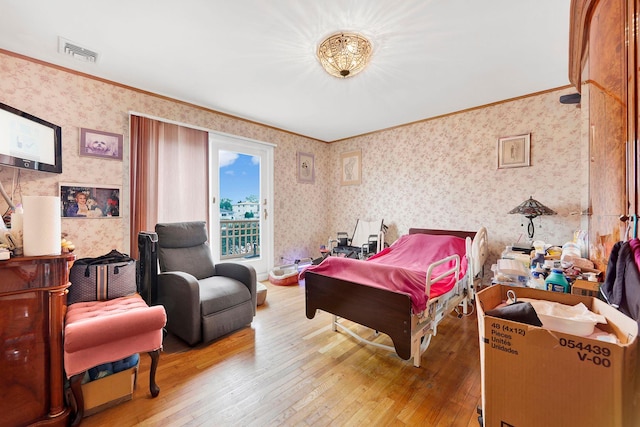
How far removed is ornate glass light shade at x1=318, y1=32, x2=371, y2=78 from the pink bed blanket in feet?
5.35

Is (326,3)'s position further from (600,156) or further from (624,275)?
(624,275)

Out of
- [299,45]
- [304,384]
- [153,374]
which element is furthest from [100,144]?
[304,384]

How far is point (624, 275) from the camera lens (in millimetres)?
914

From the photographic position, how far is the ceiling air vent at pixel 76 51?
214 cm

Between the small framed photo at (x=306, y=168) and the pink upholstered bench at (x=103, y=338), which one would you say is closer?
the pink upholstered bench at (x=103, y=338)

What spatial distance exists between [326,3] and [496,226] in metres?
3.21

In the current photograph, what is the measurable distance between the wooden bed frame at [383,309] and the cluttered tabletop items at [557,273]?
486 mm

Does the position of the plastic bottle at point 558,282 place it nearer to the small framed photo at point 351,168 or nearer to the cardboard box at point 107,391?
the cardboard box at point 107,391

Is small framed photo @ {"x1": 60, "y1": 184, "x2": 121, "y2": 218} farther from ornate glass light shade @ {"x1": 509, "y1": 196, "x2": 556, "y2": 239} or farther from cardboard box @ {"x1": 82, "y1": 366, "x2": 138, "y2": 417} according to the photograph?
ornate glass light shade @ {"x1": 509, "y1": 196, "x2": 556, "y2": 239}

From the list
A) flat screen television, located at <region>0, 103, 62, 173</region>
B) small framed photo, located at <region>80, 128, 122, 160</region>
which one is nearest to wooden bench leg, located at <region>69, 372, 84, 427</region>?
flat screen television, located at <region>0, 103, 62, 173</region>

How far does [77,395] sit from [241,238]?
3.06 metres

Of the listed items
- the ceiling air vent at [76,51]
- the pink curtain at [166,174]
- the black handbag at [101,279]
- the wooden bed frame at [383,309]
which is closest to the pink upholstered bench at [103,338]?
the black handbag at [101,279]

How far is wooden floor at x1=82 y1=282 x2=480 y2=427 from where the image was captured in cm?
146

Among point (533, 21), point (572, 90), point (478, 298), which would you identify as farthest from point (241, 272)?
point (572, 90)
